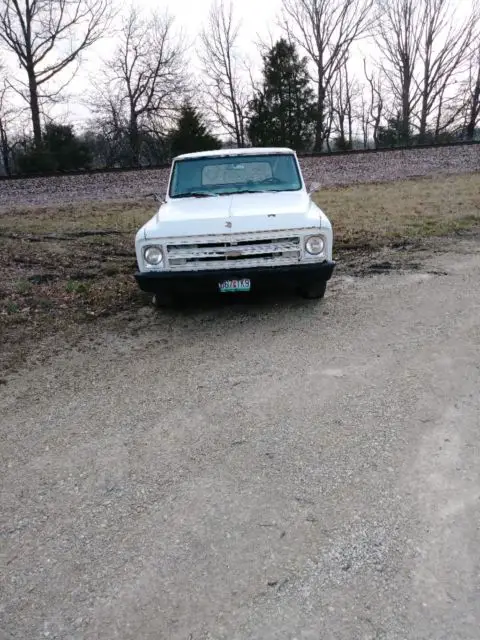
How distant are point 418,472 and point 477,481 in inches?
11.4

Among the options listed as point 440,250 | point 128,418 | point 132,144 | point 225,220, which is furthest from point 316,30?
point 128,418

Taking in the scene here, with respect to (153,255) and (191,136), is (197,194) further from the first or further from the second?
(191,136)

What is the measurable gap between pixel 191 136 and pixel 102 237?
2316 centimetres

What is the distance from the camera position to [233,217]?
203 inches

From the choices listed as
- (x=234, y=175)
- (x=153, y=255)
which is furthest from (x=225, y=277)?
(x=234, y=175)

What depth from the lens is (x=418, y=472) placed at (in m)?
2.81

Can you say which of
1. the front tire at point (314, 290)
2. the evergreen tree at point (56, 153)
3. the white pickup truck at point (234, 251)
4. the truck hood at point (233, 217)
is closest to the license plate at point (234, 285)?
the white pickup truck at point (234, 251)

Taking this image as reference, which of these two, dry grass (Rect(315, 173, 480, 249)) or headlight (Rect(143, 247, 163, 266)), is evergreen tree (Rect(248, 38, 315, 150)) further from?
headlight (Rect(143, 247, 163, 266))

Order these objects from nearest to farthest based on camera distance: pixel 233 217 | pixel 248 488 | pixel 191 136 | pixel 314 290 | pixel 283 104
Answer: pixel 248 488, pixel 233 217, pixel 314 290, pixel 191 136, pixel 283 104

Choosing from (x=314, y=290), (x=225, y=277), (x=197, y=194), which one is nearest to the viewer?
(x=225, y=277)

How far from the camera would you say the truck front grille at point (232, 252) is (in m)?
5.07

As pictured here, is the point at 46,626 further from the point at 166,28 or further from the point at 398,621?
the point at 166,28

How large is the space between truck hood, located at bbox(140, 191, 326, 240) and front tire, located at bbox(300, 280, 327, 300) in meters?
0.73

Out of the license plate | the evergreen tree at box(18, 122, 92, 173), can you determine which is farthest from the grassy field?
the evergreen tree at box(18, 122, 92, 173)
